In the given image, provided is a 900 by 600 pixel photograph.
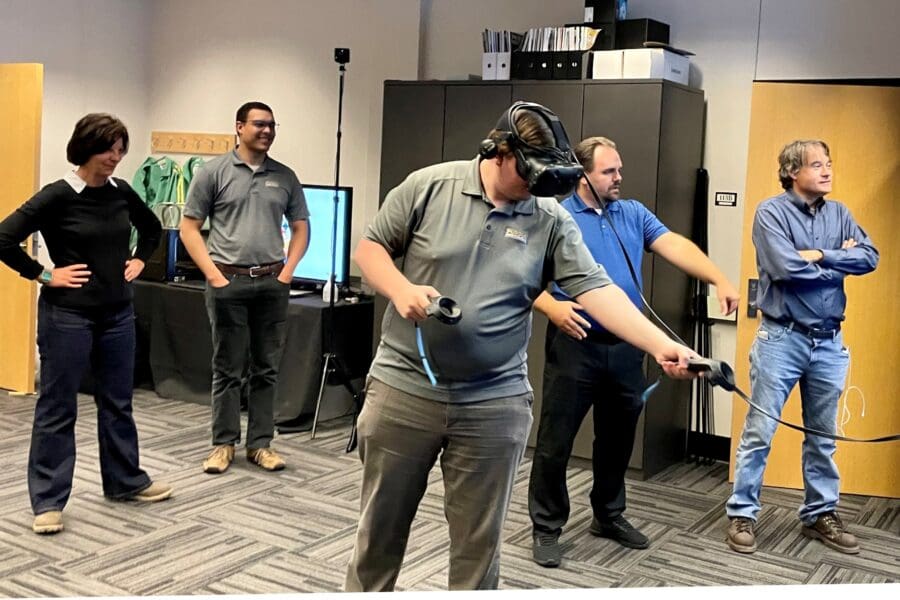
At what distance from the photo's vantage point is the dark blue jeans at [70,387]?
364 centimetres

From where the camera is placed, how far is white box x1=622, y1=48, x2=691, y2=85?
185 inches

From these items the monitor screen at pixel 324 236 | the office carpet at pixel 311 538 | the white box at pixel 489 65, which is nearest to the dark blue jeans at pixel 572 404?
the office carpet at pixel 311 538

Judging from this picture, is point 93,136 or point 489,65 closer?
point 93,136

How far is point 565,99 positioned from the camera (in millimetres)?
4859

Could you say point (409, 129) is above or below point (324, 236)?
above

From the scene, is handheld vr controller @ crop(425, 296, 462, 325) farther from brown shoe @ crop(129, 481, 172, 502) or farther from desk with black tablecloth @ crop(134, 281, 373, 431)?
desk with black tablecloth @ crop(134, 281, 373, 431)

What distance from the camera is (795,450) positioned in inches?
185

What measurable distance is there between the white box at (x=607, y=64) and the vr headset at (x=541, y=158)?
8.69 ft

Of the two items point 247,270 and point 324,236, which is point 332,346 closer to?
point 324,236

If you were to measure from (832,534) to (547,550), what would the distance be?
1128mm

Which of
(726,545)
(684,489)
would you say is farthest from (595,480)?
(684,489)

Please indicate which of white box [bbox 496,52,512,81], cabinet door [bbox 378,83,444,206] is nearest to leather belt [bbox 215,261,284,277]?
cabinet door [bbox 378,83,444,206]

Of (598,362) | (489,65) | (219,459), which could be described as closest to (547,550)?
(598,362)

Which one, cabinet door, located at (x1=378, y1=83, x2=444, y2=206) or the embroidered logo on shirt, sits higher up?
cabinet door, located at (x1=378, y1=83, x2=444, y2=206)
